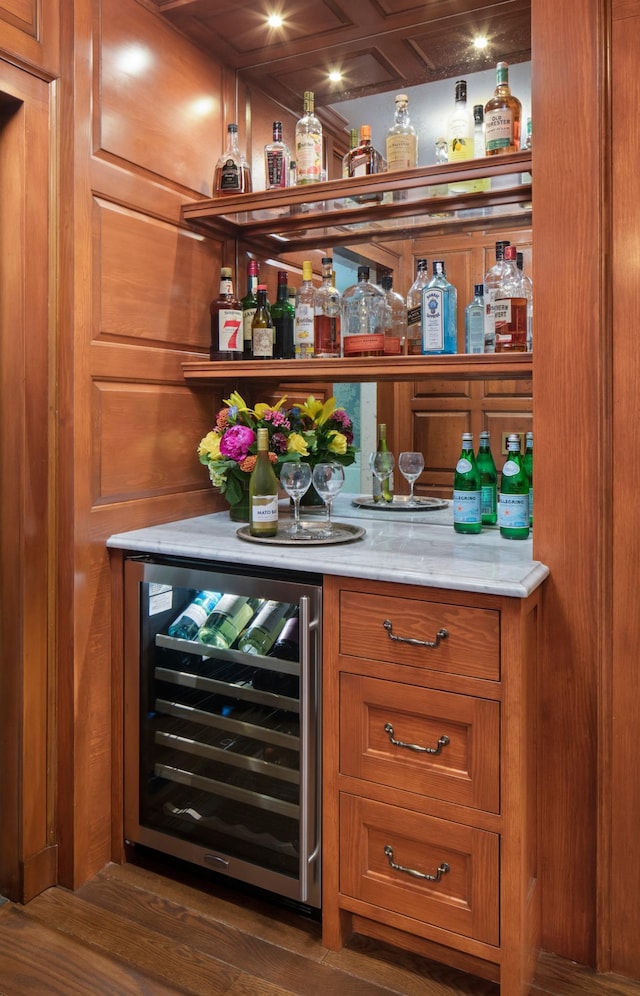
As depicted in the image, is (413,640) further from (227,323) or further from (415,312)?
(227,323)

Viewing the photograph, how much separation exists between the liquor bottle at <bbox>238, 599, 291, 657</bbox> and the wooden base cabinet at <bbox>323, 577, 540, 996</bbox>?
0.15 m

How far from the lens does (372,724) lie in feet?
5.05

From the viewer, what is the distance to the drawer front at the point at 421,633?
4.58 feet

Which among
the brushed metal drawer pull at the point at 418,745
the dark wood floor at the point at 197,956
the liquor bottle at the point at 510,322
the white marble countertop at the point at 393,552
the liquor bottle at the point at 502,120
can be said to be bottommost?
the dark wood floor at the point at 197,956

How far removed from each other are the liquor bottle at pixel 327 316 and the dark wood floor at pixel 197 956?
155cm

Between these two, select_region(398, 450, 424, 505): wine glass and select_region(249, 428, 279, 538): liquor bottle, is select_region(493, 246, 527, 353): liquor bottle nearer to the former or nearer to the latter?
select_region(398, 450, 424, 505): wine glass

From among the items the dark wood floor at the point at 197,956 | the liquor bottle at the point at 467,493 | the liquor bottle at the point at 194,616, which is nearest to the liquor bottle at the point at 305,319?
the liquor bottle at the point at 467,493

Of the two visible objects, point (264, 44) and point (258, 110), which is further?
point (258, 110)

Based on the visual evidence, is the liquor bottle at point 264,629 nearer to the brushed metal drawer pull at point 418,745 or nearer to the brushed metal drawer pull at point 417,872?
the brushed metal drawer pull at point 418,745

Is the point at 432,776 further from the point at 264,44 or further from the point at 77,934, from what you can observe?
the point at 264,44

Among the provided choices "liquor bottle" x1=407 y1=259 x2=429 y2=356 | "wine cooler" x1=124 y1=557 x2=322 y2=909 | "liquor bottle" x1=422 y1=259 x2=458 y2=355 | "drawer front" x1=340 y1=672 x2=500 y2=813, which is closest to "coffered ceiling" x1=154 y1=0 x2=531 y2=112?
"liquor bottle" x1=407 y1=259 x2=429 y2=356

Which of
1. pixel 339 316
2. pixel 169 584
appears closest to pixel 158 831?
pixel 169 584

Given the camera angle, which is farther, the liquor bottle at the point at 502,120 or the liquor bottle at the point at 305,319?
the liquor bottle at the point at 305,319

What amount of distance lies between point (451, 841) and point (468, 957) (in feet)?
0.91
